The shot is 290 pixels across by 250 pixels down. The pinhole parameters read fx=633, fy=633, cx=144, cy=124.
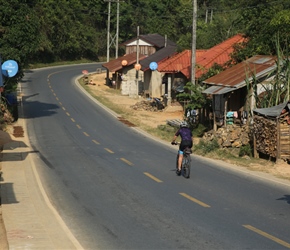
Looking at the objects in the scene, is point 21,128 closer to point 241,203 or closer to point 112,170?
point 112,170

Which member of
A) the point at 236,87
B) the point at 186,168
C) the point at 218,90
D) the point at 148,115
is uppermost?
the point at 236,87

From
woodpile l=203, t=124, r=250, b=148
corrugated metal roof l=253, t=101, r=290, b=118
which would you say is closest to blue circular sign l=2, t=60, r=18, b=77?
woodpile l=203, t=124, r=250, b=148

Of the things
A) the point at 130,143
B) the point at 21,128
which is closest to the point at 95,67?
the point at 21,128

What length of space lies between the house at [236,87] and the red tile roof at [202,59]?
314 inches

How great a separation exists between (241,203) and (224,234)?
3.68 meters

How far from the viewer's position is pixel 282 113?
24891mm

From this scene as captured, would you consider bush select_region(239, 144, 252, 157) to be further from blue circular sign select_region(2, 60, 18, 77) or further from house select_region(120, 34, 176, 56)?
house select_region(120, 34, 176, 56)

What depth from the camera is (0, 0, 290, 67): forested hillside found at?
4031 cm

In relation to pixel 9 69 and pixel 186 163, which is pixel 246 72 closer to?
pixel 186 163

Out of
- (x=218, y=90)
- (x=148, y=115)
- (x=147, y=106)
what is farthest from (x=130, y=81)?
(x=218, y=90)

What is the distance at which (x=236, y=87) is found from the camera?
31.9 meters

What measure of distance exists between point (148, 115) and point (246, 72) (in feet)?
58.5

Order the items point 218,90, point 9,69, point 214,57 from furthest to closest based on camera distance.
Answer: point 214,57
point 9,69
point 218,90

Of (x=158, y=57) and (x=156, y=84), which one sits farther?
(x=158, y=57)
